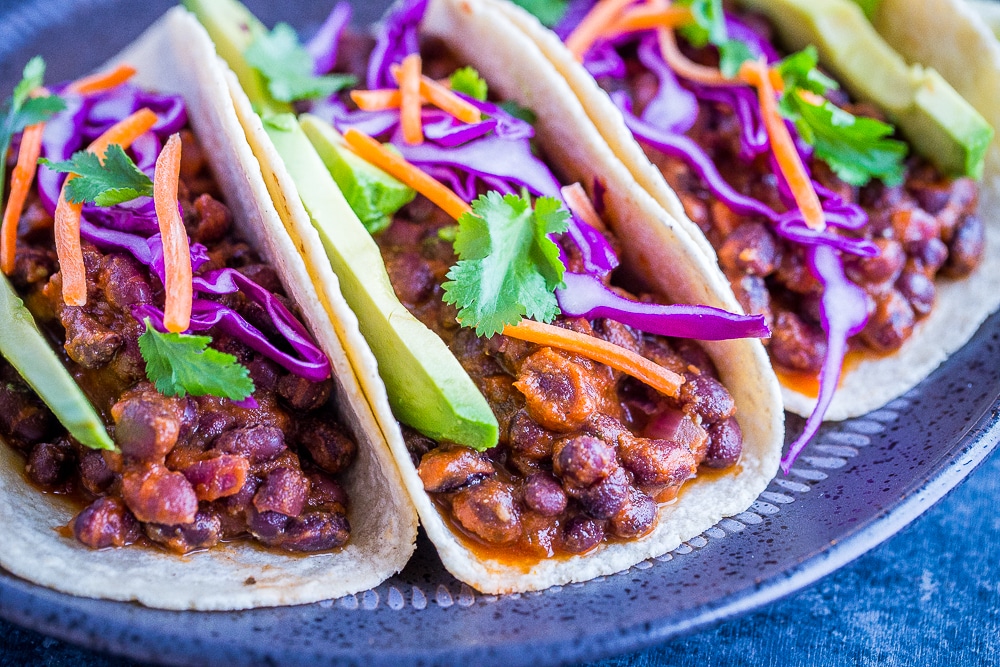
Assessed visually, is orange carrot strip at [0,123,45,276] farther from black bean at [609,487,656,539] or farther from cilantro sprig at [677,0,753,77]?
cilantro sprig at [677,0,753,77]

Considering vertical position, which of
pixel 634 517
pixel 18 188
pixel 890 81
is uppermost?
pixel 890 81

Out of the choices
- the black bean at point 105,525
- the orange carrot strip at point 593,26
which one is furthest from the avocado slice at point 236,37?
the black bean at point 105,525

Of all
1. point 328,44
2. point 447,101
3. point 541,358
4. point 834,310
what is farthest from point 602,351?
point 328,44

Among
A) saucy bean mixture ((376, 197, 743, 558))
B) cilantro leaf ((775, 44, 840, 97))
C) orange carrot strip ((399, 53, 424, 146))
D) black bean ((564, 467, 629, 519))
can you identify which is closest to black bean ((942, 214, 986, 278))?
cilantro leaf ((775, 44, 840, 97))

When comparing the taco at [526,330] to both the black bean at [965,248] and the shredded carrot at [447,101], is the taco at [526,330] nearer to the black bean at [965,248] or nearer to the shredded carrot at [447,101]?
the shredded carrot at [447,101]

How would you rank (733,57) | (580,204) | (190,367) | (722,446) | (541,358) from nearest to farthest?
(190,367), (541,358), (722,446), (580,204), (733,57)

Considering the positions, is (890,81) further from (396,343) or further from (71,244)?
(71,244)
